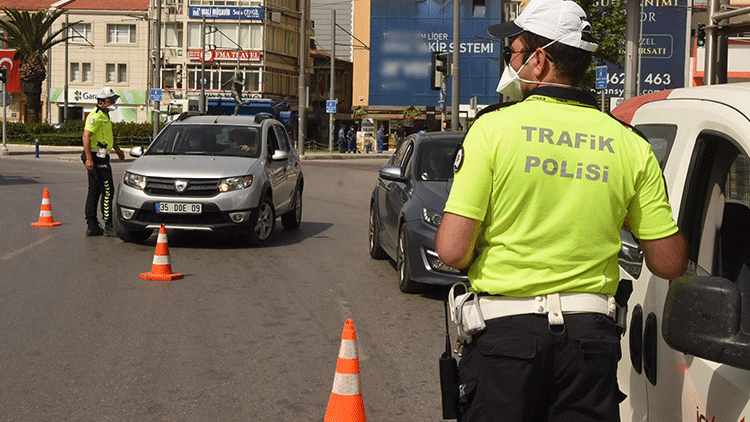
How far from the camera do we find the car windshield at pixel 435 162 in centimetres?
1071

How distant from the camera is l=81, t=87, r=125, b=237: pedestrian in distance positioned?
13.7 meters

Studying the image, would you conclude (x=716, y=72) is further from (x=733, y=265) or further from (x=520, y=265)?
(x=520, y=265)

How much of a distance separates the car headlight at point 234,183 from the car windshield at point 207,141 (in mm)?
884

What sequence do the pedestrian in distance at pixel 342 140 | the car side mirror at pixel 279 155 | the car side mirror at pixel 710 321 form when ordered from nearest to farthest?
the car side mirror at pixel 710 321
the car side mirror at pixel 279 155
the pedestrian in distance at pixel 342 140

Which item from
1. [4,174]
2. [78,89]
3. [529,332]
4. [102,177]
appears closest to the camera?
[529,332]

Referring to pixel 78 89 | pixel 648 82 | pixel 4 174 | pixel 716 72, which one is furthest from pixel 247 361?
pixel 78 89

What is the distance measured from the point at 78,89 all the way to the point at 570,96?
84.4 meters

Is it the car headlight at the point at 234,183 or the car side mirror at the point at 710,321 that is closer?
the car side mirror at the point at 710,321

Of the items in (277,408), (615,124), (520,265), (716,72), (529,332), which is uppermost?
(716,72)

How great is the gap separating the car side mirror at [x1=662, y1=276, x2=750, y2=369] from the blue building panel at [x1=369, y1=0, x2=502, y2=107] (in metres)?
76.1

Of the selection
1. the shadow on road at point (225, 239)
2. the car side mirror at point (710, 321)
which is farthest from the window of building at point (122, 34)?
the car side mirror at point (710, 321)

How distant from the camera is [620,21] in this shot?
A: 118 ft

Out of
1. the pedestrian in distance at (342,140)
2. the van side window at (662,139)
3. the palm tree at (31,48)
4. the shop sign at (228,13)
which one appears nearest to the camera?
the van side window at (662,139)

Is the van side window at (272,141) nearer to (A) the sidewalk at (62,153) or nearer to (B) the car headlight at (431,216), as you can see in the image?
(B) the car headlight at (431,216)
